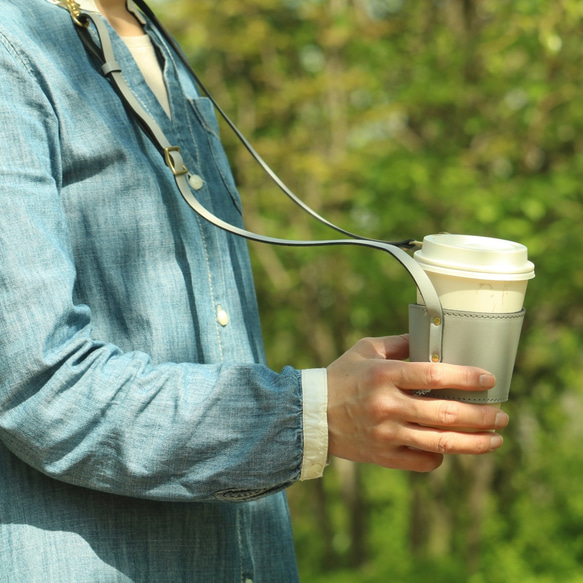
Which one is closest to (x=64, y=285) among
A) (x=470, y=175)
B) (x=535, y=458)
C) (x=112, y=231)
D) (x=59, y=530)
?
(x=112, y=231)

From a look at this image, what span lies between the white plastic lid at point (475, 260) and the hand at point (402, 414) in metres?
0.14

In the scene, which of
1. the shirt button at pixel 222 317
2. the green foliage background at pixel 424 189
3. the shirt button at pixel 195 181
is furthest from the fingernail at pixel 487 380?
the green foliage background at pixel 424 189

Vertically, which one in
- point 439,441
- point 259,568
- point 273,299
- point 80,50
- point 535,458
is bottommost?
point 535,458

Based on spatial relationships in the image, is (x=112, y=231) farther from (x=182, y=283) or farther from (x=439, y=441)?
(x=439, y=441)

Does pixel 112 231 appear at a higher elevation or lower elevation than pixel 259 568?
higher

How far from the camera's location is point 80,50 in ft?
4.02

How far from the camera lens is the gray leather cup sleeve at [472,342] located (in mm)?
1025

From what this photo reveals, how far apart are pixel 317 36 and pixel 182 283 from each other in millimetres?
4891

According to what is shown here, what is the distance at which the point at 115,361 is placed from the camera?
1028 millimetres

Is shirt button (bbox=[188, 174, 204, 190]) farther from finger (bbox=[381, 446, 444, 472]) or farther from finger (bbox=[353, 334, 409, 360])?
finger (bbox=[381, 446, 444, 472])

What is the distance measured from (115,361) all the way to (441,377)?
46 centimetres

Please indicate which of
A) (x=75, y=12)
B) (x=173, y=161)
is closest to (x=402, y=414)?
(x=173, y=161)

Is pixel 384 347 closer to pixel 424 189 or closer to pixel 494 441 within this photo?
pixel 494 441

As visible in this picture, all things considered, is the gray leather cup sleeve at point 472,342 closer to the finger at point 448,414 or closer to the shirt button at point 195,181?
the finger at point 448,414
